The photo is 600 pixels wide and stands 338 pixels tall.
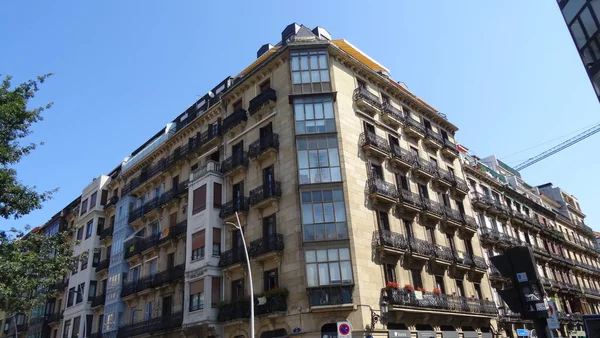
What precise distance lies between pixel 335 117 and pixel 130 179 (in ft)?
77.6

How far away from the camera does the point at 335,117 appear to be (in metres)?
26.2

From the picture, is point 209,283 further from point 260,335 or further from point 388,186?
point 388,186

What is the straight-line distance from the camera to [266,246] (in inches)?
948

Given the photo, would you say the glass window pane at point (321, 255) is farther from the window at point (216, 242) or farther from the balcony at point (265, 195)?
the window at point (216, 242)

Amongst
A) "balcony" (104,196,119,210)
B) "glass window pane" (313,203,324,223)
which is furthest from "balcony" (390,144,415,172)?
"balcony" (104,196,119,210)

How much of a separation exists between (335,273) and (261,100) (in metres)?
12.5

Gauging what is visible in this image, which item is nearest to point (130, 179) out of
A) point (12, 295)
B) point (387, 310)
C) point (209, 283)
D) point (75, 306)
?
point (75, 306)

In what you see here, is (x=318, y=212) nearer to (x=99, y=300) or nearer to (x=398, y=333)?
(x=398, y=333)

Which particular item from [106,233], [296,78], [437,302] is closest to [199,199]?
[296,78]

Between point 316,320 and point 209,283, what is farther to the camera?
point 209,283

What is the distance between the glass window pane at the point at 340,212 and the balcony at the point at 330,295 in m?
3.62

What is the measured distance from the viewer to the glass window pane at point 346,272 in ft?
72.0

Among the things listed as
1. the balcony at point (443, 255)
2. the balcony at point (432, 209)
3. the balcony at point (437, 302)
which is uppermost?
the balcony at point (432, 209)

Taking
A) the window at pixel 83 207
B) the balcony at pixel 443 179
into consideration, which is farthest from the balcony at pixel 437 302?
the window at pixel 83 207
